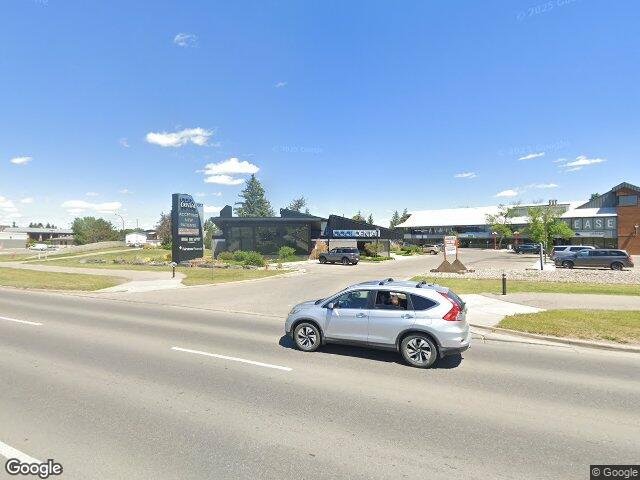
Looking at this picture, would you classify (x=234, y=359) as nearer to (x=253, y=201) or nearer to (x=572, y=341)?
(x=572, y=341)

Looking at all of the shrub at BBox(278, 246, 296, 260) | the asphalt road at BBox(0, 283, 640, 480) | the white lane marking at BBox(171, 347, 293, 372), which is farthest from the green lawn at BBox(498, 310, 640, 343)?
the shrub at BBox(278, 246, 296, 260)

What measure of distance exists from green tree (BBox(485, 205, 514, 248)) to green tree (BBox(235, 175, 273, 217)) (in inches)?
2580

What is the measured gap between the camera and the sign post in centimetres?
3384

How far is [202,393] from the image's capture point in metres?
5.94

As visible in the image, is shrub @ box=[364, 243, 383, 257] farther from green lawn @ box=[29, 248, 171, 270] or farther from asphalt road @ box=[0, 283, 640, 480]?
asphalt road @ box=[0, 283, 640, 480]

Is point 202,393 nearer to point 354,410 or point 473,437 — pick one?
point 354,410

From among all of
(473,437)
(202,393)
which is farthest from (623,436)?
(202,393)

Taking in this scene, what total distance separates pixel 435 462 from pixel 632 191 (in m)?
67.3

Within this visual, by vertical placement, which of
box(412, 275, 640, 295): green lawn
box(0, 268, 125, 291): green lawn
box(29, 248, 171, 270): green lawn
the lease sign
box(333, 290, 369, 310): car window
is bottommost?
box(412, 275, 640, 295): green lawn

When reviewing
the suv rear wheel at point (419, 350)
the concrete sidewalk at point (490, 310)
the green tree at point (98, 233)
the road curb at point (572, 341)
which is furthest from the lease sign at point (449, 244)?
the green tree at point (98, 233)

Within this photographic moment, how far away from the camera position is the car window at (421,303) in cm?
749

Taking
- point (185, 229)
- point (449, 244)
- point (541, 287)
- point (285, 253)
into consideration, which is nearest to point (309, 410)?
point (541, 287)

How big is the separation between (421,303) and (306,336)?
2.89 meters

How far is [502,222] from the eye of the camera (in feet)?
241
